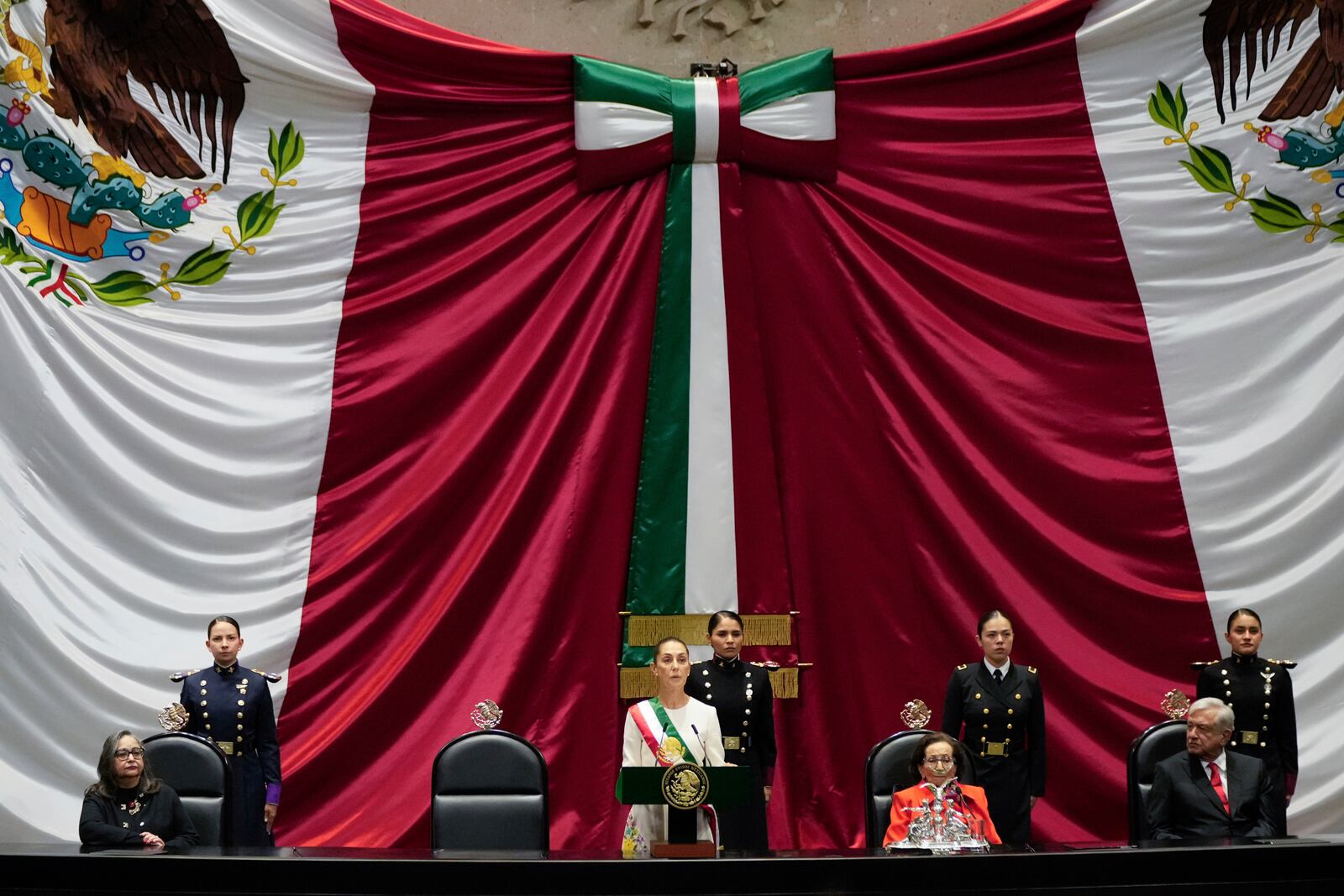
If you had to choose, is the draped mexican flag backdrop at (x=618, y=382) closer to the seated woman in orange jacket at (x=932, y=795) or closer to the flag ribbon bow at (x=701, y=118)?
the flag ribbon bow at (x=701, y=118)

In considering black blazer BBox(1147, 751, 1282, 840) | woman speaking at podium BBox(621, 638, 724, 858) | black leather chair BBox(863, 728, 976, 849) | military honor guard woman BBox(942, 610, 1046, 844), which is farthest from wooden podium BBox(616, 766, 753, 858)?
military honor guard woman BBox(942, 610, 1046, 844)

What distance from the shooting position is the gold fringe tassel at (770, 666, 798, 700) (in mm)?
5523

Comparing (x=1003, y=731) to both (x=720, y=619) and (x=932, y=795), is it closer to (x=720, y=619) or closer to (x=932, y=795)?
(x=720, y=619)

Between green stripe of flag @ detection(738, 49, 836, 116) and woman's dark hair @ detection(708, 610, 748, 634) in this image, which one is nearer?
woman's dark hair @ detection(708, 610, 748, 634)

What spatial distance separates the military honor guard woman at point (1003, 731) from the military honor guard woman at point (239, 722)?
7.31ft

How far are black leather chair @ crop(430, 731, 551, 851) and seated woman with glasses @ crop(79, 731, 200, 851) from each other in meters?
0.69

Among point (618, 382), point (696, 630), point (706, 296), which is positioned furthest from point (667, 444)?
point (696, 630)

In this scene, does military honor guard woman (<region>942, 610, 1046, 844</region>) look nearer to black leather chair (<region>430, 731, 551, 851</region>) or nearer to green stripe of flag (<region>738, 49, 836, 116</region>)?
black leather chair (<region>430, 731, 551, 851</region>)

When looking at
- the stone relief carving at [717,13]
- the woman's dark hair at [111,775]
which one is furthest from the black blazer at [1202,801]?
the stone relief carving at [717,13]

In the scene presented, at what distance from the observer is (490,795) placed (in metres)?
4.14

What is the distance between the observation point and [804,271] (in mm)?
5805

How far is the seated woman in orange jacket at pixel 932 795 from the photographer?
380cm

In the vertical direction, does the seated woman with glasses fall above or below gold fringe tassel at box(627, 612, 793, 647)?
below

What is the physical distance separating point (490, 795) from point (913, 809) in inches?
45.7
